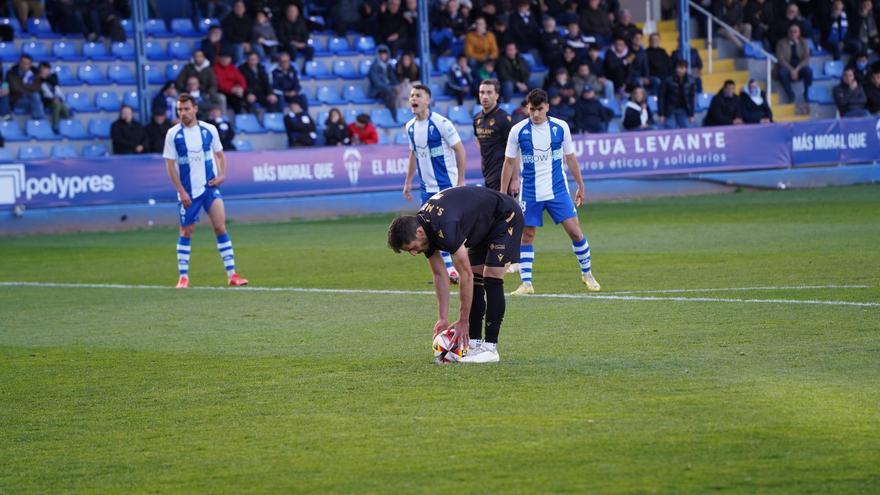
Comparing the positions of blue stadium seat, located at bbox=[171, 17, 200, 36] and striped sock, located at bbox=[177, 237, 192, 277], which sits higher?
blue stadium seat, located at bbox=[171, 17, 200, 36]

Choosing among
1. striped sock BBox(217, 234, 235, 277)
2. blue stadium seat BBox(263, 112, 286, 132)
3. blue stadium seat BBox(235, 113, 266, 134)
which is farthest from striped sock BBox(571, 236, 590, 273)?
blue stadium seat BBox(263, 112, 286, 132)

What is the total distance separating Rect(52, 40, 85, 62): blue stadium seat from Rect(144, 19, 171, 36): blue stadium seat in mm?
1980

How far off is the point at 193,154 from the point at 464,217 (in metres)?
7.54

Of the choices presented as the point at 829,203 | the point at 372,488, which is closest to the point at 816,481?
the point at 372,488

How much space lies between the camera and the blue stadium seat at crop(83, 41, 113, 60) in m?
27.9

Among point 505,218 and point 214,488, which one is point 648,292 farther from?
point 214,488

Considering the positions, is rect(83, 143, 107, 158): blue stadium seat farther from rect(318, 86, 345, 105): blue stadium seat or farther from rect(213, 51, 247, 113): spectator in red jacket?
rect(318, 86, 345, 105): blue stadium seat

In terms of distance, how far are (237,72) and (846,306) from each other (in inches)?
717

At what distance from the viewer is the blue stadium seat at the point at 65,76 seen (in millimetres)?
27266

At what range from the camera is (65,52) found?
2767 cm

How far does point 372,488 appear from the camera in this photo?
19.9ft

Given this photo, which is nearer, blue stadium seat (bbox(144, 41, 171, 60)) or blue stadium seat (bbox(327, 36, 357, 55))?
blue stadium seat (bbox(144, 41, 171, 60))

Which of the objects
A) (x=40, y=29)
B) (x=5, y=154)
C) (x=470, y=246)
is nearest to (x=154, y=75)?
(x=40, y=29)

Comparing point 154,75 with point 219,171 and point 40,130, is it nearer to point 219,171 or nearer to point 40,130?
point 40,130
